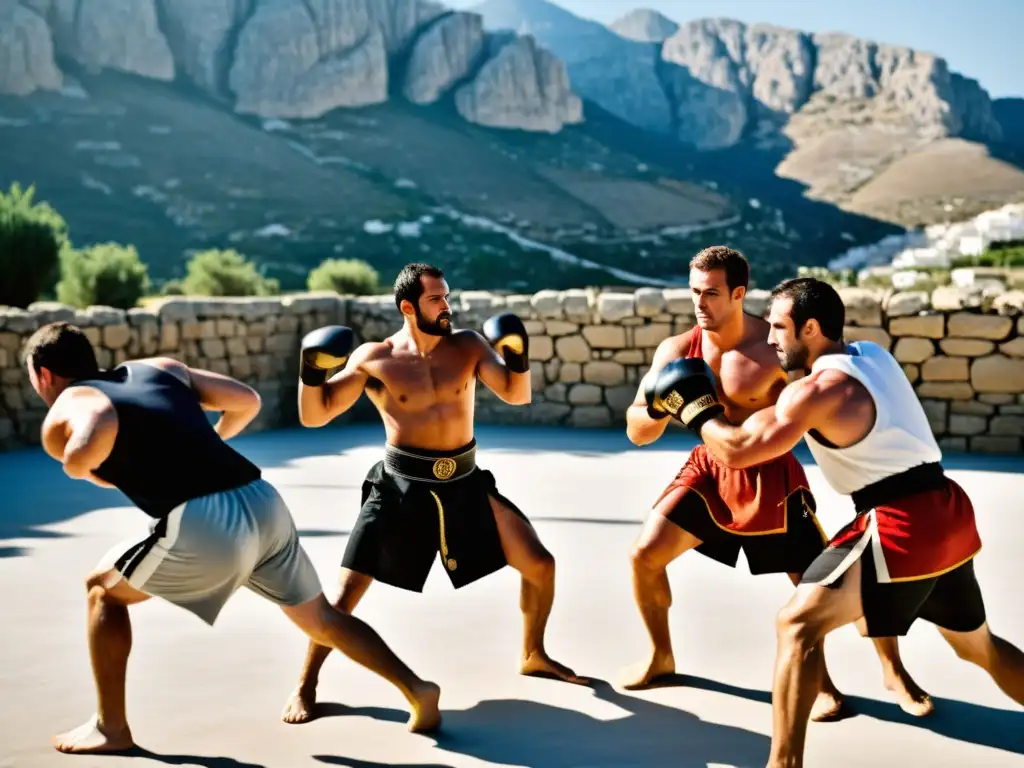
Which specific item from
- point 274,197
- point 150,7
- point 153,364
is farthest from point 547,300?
point 150,7

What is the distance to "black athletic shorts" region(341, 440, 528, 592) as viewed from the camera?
3.76 metres

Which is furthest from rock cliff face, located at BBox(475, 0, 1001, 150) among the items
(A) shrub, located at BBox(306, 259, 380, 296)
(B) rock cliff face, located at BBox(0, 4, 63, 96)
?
(A) shrub, located at BBox(306, 259, 380, 296)

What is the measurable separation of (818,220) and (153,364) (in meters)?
62.2

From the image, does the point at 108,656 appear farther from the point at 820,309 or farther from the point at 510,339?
the point at 820,309

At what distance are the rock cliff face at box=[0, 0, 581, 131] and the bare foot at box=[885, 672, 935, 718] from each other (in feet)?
181

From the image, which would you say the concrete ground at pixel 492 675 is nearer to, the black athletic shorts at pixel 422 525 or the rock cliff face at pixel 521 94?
the black athletic shorts at pixel 422 525

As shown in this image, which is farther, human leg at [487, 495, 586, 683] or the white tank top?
human leg at [487, 495, 586, 683]

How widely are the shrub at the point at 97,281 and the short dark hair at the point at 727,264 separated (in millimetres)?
16090

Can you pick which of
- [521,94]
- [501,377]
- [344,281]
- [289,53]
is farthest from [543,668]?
[521,94]

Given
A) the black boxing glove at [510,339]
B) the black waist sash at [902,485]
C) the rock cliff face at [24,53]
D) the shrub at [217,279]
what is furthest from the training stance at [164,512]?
the rock cliff face at [24,53]

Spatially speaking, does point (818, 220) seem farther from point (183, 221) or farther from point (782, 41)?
point (782, 41)

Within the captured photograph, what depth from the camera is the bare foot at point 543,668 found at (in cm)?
399

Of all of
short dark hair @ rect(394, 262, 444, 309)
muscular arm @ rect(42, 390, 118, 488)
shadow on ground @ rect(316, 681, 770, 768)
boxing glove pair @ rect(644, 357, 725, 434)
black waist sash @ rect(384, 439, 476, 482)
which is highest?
short dark hair @ rect(394, 262, 444, 309)

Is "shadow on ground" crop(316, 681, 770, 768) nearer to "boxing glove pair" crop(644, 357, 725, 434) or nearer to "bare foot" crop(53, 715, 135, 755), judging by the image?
"bare foot" crop(53, 715, 135, 755)
